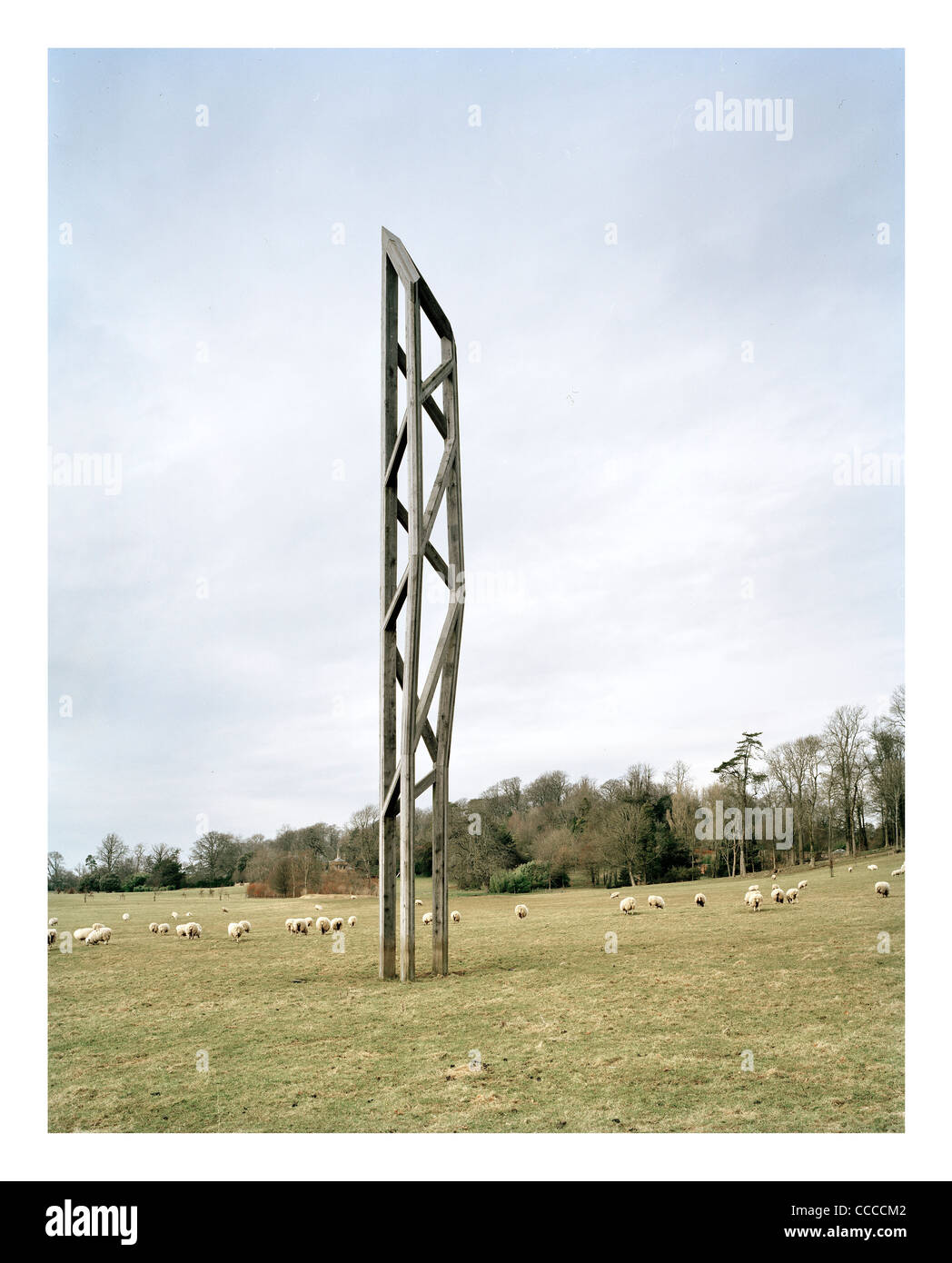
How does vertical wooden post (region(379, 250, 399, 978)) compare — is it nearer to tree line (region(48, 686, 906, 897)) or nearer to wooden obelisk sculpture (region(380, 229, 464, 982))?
wooden obelisk sculpture (region(380, 229, 464, 982))

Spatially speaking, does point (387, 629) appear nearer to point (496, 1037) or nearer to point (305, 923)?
point (496, 1037)

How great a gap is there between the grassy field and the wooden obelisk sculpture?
0.99 metres

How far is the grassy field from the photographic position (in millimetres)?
5523

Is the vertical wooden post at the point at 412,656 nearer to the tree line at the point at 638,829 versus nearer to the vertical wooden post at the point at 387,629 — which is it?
the vertical wooden post at the point at 387,629

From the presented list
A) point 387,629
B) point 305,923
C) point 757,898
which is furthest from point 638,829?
point 387,629

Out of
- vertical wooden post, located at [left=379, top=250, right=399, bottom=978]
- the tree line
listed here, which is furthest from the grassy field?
the tree line

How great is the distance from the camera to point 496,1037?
22.0 ft

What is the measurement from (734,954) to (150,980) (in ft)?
22.1

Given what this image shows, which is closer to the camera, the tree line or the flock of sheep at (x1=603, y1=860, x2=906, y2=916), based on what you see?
the flock of sheep at (x1=603, y1=860, x2=906, y2=916)

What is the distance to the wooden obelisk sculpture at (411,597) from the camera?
845 centimetres

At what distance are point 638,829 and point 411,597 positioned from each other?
1628 cm

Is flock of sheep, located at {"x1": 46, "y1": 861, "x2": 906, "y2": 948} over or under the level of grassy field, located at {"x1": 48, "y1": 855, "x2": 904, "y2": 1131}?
under

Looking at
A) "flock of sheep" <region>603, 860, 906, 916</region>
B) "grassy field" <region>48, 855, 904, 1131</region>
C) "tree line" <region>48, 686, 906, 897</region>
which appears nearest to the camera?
"grassy field" <region>48, 855, 904, 1131</region>
